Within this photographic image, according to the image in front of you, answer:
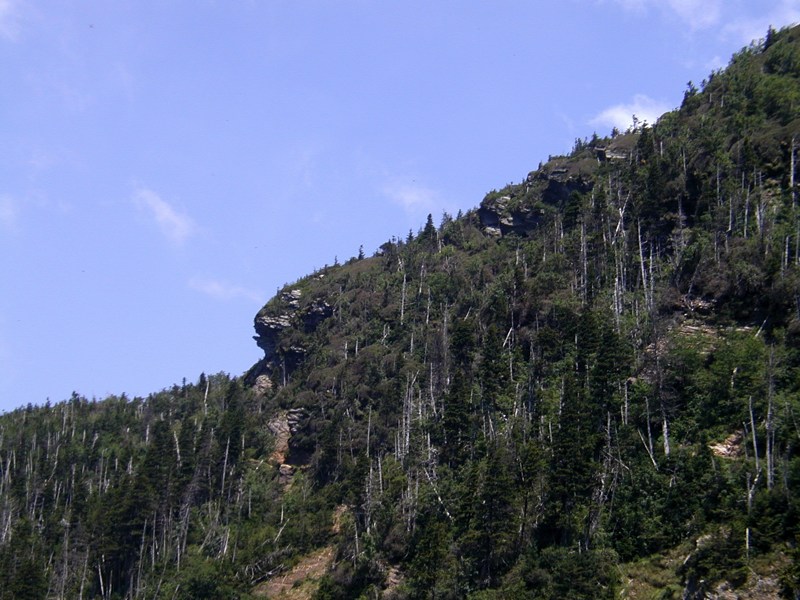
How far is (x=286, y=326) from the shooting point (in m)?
114

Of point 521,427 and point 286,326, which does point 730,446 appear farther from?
point 286,326

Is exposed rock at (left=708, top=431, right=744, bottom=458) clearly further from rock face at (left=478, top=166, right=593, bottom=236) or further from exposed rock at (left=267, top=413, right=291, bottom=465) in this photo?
rock face at (left=478, top=166, right=593, bottom=236)

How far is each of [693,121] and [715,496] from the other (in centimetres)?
6110

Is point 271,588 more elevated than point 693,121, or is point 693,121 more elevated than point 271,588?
point 693,121

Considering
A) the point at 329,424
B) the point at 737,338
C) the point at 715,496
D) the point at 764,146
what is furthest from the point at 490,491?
the point at 764,146

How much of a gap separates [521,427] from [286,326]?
56.3 metres

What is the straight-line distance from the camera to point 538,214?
112m

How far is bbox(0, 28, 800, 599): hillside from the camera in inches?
1964

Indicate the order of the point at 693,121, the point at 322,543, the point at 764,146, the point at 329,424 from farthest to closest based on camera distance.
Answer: the point at 693,121, the point at 329,424, the point at 764,146, the point at 322,543

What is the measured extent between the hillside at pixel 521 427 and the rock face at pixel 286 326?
0.37 metres

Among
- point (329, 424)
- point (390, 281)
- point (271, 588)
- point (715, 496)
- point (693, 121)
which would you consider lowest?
point (271, 588)

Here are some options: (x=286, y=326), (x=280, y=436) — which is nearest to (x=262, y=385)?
(x=286, y=326)

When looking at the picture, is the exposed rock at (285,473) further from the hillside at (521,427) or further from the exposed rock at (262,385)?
the exposed rock at (262,385)

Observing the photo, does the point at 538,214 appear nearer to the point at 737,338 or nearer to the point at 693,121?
the point at 693,121
